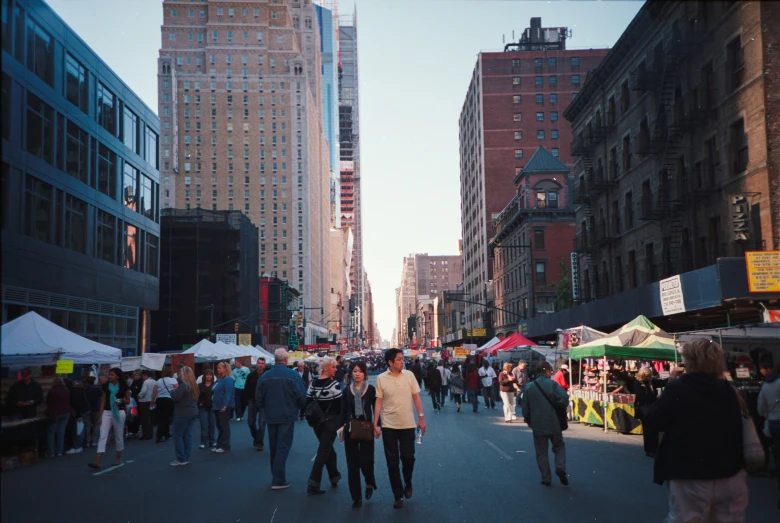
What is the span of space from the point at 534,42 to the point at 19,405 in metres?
103

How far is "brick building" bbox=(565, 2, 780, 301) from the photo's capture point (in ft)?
81.1

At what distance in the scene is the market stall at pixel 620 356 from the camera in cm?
1953

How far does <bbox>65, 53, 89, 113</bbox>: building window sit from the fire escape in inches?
1120

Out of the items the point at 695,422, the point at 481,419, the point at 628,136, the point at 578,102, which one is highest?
the point at 578,102

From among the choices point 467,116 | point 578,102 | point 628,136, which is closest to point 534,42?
point 467,116

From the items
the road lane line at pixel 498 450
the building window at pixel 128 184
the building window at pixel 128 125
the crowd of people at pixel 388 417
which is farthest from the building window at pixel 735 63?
the building window at pixel 128 184

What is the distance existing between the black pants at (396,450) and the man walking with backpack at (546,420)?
2.33 m

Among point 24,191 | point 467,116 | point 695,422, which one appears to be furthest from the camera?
point 467,116

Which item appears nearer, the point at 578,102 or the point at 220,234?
the point at 578,102

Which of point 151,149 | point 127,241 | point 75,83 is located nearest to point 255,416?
point 127,241

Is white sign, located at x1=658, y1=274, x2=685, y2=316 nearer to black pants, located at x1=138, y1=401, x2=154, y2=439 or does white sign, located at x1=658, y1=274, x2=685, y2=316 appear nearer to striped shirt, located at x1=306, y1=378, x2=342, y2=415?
black pants, located at x1=138, y1=401, x2=154, y2=439

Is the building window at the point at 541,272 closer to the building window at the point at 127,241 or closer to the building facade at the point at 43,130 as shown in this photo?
the building window at the point at 127,241

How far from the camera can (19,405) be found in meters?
3.13

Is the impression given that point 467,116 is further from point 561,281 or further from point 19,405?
A: point 19,405
